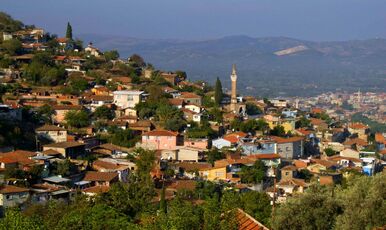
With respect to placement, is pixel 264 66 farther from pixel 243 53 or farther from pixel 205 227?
pixel 205 227

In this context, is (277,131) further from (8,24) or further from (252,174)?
(8,24)

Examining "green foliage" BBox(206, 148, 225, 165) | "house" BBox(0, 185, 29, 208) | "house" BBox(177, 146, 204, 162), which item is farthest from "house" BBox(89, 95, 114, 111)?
"house" BBox(0, 185, 29, 208)

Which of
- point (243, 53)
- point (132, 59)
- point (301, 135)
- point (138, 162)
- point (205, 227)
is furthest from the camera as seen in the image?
point (243, 53)

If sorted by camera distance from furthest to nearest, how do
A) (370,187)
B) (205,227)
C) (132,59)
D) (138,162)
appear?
1. (132,59)
2. (138,162)
3. (370,187)
4. (205,227)

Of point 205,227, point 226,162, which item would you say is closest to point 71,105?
point 226,162

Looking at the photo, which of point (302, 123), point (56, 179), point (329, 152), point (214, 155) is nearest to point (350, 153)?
point (329, 152)

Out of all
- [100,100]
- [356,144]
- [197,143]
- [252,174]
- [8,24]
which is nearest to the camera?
[252,174]
